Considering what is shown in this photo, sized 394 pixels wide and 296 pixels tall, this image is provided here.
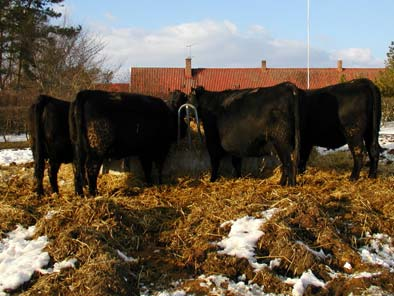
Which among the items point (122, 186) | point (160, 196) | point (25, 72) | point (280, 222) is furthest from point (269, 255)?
point (25, 72)

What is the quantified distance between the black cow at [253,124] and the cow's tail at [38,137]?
2.72m

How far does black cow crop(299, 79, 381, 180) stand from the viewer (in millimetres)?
8117

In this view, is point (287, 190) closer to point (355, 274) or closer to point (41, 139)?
point (355, 274)

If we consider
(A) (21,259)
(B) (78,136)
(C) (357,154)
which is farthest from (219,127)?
(A) (21,259)

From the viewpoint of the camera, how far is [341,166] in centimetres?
971

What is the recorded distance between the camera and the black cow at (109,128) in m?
7.41

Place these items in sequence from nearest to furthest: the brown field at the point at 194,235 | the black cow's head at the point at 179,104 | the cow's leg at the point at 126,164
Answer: the brown field at the point at 194,235
the cow's leg at the point at 126,164
the black cow's head at the point at 179,104

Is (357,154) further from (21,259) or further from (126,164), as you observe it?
(21,259)

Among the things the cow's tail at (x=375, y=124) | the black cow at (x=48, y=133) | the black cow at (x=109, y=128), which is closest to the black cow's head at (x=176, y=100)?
the black cow at (x=109, y=128)

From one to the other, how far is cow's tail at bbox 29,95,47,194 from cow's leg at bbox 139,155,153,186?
1.60 m

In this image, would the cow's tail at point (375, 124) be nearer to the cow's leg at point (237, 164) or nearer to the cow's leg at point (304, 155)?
the cow's leg at point (304, 155)

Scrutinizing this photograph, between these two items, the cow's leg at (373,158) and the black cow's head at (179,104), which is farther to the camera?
the black cow's head at (179,104)

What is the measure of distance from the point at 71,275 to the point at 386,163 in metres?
7.33

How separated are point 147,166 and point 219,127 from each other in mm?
1353
